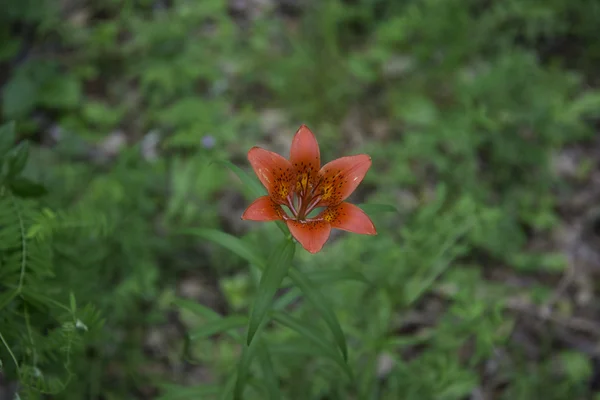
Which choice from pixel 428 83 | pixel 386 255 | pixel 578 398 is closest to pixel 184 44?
pixel 428 83

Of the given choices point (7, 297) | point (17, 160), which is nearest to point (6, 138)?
point (17, 160)

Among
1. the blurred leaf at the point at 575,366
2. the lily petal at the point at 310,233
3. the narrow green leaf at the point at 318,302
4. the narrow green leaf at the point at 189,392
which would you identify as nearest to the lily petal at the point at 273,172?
the lily petal at the point at 310,233

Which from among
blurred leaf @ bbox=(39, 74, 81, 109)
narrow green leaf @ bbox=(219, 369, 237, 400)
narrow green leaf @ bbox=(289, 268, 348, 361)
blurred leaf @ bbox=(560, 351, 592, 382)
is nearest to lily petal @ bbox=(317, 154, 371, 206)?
narrow green leaf @ bbox=(289, 268, 348, 361)

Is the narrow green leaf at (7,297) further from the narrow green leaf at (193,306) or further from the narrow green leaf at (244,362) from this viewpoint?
the narrow green leaf at (244,362)

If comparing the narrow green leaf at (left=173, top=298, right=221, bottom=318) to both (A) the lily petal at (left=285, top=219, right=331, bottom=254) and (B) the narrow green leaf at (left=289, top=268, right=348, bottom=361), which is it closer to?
(B) the narrow green leaf at (left=289, top=268, right=348, bottom=361)

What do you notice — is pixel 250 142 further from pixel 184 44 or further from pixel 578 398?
pixel 578 398
